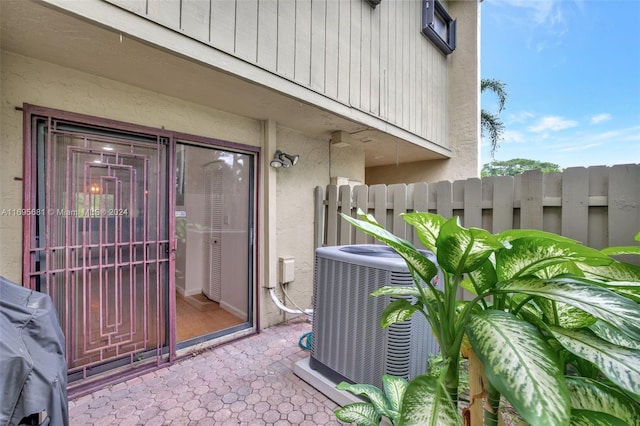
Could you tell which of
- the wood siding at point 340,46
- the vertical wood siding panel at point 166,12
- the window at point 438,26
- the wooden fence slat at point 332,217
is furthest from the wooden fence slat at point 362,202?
the window at point 438,26

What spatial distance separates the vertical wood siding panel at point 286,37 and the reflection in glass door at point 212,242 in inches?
47.6

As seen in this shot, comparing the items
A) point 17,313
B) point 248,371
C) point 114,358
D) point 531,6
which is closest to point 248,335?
point 248,371

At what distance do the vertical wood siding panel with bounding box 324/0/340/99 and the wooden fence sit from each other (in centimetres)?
130

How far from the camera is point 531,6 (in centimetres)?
692

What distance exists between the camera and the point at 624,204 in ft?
6.29

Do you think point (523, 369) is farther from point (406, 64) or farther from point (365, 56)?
point (406, 64)

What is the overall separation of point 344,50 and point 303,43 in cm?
67

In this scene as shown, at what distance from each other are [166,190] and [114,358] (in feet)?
5.33

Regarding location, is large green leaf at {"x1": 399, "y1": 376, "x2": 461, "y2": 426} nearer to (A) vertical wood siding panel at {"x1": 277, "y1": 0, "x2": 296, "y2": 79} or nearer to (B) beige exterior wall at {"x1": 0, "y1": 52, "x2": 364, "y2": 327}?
(A) vertical wood siding panel at {"x1": 277, "y1": 0, "x2": 296, "y2": 79}

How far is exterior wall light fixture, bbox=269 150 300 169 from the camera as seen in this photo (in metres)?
3.41

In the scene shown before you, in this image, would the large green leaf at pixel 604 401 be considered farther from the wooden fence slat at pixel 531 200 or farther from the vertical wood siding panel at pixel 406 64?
the vertical wood siding panel at pixel 406 64

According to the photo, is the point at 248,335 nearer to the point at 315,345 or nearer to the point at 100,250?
the point at 315,345

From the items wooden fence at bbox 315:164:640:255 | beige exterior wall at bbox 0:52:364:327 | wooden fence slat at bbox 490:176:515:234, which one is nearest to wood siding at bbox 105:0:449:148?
beige exterior wall at bbox 0:52:364:327

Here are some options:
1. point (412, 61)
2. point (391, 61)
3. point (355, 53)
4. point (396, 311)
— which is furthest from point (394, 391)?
point (412, 61)
